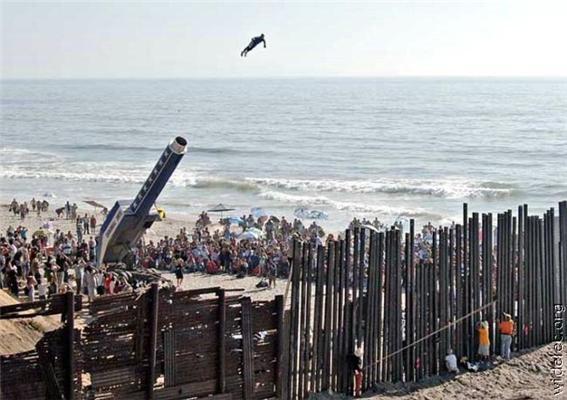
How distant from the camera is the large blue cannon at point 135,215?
2258cm

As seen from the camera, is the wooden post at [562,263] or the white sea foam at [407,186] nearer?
the wooden post at [562,263]

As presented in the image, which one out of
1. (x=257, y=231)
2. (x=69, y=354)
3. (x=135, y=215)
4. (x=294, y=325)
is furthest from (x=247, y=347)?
(x=257, y=231)

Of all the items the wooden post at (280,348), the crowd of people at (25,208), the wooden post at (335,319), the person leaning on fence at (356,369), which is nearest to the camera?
the wooden post at (280,348)

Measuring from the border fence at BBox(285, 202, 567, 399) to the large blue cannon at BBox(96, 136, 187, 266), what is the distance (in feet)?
29.5

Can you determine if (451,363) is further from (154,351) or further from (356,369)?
(154,351)

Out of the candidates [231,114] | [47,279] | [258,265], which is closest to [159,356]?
[47,279]

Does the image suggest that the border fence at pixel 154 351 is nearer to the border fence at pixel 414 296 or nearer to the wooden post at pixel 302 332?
the wooden post at pixel 302 332

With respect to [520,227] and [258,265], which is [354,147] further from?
[520,227]

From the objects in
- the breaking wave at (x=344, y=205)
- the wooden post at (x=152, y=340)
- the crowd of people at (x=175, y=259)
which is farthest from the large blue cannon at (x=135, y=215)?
the breaking wave at (x=344, y=205)

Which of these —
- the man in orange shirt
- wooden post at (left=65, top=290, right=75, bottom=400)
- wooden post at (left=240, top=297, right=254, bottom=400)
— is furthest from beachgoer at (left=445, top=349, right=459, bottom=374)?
wooden post at (left=65, top=290, right=75, bottom=400)

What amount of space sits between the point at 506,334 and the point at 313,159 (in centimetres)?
6041

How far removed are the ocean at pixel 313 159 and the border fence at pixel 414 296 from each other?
26884 millimetres

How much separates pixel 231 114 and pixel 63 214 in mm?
96370

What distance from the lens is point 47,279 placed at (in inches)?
890
